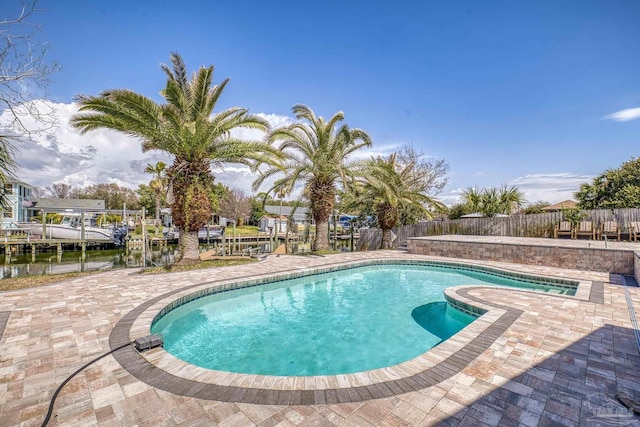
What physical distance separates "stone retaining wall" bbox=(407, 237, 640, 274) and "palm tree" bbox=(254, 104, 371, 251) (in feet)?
17.4

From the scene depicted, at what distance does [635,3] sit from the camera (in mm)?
7871

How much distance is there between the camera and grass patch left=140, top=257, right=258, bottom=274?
385 inches

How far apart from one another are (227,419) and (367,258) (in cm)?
1102

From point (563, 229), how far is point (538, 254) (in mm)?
5951

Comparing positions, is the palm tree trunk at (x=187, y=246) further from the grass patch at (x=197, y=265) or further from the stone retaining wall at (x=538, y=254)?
the stone retaining wall at (x=538, y=254)

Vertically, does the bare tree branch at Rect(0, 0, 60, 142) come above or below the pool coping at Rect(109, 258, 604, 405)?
above

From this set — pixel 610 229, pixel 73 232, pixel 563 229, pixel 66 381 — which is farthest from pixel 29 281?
pixel 610 229

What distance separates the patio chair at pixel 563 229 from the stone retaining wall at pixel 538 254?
5.06 m

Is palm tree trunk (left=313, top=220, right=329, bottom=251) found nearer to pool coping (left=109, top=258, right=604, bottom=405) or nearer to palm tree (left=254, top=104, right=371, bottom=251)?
palm tree (left=254, top=104, right=371, bottom=251)

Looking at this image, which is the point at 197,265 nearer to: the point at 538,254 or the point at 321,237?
the point at 321,237

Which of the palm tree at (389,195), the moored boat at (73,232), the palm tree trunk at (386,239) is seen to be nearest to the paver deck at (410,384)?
the palm tree at (389,195)

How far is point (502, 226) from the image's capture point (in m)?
17.3

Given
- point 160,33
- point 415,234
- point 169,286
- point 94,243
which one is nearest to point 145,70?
point 160,33

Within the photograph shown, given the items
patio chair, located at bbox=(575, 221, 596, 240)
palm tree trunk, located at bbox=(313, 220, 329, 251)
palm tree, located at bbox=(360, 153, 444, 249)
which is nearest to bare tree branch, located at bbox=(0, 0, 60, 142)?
palm tree trunk, located at bbox=(313, 220, 329, 251)
